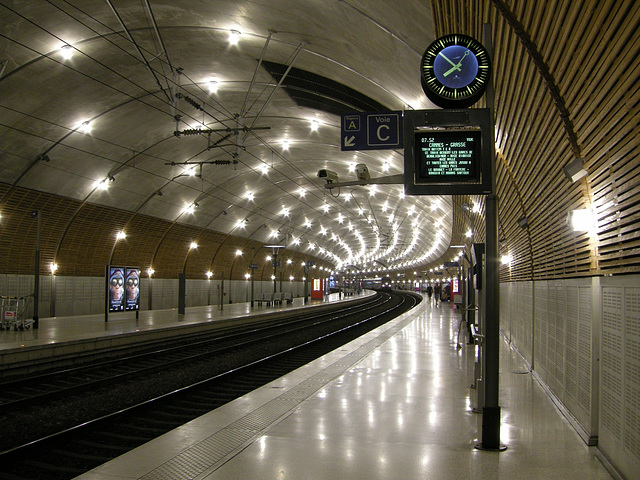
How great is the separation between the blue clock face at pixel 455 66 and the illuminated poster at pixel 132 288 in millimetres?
18657

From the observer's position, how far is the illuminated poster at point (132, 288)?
2216 cm

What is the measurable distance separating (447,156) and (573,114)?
4.42ft

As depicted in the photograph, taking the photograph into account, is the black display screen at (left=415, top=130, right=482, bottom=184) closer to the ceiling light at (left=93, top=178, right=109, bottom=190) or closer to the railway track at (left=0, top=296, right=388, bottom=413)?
the railway track at (left=0, top=296, right=388, bottom=413)

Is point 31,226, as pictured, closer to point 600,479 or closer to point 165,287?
point 165,287

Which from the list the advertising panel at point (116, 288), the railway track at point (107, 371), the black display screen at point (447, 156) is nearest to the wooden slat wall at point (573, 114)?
the black display screen at point (447, 156)

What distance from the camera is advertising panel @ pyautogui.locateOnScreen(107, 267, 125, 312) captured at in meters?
21.2

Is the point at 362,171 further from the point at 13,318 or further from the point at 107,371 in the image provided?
the point at 13,318

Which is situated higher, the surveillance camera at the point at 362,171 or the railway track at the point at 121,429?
the surveillance camera at the point at 362,171

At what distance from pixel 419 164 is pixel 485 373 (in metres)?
2.47

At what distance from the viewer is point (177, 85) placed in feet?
59.3

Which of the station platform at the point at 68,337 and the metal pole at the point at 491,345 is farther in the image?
the station platform at the point at 68,337

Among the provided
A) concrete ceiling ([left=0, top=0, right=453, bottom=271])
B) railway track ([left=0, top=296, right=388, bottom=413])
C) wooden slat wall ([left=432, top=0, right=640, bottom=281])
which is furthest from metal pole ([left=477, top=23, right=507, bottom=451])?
railway track ([left=0, top=296, right=388, bottom=413])

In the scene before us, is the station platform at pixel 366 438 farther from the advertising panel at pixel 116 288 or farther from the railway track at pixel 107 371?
the advertising panel at pixel 116 288

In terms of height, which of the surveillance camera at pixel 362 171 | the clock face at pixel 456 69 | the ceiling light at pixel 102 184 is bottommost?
the surveillance camera at pixel 362 171
